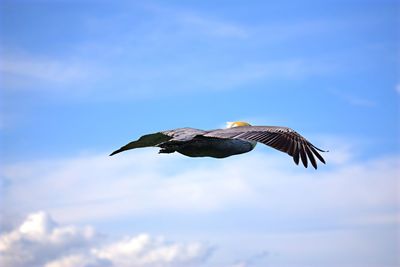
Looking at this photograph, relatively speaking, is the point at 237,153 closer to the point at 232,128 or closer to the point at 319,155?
the point at 232,128

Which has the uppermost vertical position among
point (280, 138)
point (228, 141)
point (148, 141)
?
point (148, 141)

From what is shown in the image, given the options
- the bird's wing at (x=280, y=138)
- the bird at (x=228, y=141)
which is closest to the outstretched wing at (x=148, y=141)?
the bird at (x=228, y=141)

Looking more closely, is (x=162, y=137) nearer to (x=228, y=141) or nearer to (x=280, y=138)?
(x=228, y=141)

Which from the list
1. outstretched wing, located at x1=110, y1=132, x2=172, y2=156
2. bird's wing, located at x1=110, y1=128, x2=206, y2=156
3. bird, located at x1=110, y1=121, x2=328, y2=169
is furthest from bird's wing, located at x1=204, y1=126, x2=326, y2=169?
outstretched wing, located at x1=110, y1=132, x2=172, y2=156

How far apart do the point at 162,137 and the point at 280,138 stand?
352 cm

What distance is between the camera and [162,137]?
81.4 feet

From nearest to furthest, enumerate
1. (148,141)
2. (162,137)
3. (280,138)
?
1. (280,138)
2. (162,137)
3. (148,141)

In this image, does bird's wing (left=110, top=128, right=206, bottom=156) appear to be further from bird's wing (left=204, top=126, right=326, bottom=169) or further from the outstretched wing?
bird's wing (left=204, top=126, right=326, bottom=169)

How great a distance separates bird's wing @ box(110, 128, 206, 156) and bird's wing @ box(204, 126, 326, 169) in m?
0.56

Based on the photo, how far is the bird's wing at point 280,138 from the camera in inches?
904

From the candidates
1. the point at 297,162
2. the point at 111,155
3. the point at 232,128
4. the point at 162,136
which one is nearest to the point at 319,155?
the point at 297,162

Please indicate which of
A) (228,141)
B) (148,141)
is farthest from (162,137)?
(228,141)

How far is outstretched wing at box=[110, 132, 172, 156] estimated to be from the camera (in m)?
24.6

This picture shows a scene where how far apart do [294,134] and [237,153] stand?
2219 millimetres
